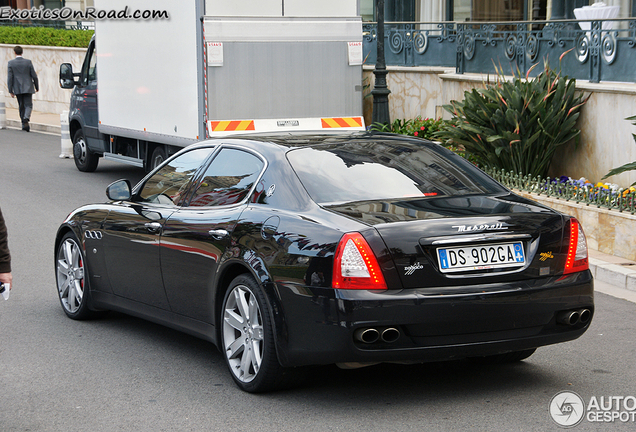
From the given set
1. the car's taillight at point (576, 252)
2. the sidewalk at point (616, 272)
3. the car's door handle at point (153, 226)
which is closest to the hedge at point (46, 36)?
the sidewalk at point (616, 272)

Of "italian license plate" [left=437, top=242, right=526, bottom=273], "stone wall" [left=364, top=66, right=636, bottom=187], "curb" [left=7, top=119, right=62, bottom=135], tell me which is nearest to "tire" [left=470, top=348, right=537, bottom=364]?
"italian license plate" [left=437, top=242, right=526, bottom=273]

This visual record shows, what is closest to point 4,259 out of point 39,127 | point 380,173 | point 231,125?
point 380,173

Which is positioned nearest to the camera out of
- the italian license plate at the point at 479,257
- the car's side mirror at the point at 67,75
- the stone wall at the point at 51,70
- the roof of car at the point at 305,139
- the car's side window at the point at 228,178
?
the italian license plate at the point at 479,257

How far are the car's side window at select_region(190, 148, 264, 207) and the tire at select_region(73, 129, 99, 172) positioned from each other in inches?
471

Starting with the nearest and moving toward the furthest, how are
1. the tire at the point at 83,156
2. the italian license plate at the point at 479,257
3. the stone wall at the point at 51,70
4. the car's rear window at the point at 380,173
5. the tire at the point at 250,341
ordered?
the italian license plate at the point at 479,257 < the tire at the point at 250,341 < the car's rear window at the point at 380,173 < the tire at the point at 83,156 < the stone wall at the point at 51,70

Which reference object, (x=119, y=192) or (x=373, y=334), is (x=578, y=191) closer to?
(x=119, y=192)

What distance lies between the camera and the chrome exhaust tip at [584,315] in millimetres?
5230

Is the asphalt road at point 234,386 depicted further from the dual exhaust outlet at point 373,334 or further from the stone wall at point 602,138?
the stone wall at point 602,138

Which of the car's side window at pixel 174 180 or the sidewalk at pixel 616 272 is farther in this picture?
the sidewalk at pixel 616 272

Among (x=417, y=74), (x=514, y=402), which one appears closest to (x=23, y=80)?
(x=417, y=74)

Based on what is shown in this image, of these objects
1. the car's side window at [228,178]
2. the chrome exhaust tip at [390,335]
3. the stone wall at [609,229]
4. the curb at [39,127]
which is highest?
the car's side window at [228,178]

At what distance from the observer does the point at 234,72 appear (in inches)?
502

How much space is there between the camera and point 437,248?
4840mm

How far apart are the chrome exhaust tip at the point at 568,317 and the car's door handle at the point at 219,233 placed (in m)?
2.01
